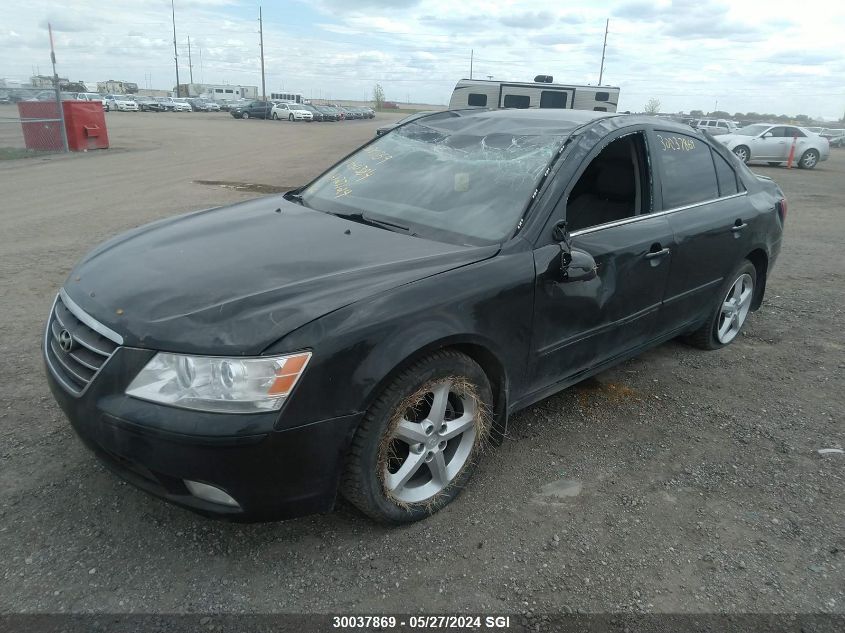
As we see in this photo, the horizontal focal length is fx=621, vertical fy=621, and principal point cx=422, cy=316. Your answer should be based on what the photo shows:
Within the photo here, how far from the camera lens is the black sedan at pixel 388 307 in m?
2.12

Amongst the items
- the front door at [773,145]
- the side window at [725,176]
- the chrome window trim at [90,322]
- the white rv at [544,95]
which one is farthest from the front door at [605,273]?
the front door at [773,145]

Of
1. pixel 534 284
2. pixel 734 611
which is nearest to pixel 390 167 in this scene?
pixel 534 284

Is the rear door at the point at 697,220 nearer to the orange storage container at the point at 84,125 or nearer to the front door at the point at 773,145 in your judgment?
the orange storage container at the point at 84,125

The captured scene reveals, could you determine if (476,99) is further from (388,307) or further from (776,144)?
(388,307)

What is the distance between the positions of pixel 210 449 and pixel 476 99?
52.2 feet

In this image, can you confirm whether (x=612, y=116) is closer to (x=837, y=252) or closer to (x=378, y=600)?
(x=378, y=600)

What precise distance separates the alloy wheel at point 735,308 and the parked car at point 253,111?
4731 centimetres

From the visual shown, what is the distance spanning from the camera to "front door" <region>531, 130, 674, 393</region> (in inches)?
117

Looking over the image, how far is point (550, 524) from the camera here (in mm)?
2707

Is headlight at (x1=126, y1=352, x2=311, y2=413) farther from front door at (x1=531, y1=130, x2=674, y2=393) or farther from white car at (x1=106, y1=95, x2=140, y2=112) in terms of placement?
white car at (x1=106, y1=95, x2=140, y2=112)

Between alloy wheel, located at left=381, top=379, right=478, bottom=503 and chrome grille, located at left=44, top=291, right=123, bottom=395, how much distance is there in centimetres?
Result: 112

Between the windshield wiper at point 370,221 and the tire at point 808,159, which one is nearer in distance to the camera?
the windshield wiper at point 370,221

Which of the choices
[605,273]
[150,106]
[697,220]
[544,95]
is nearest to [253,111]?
[150,106]

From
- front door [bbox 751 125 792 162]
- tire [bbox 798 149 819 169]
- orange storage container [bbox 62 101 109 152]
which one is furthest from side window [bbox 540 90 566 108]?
orange storage container [bbox 62 101 109 152]
